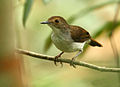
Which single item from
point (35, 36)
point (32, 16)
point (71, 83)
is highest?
point (32, 16)

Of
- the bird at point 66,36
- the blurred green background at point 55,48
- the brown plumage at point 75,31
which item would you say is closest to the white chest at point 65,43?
the bird at point 66,36

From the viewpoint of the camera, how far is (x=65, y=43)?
12.1ft

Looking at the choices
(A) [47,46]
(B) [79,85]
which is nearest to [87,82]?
(B) [79,85]

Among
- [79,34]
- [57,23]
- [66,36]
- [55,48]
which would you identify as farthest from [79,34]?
[55,48]

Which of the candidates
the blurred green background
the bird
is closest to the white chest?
the bird

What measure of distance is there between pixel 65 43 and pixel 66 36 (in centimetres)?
18

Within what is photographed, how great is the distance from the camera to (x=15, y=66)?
1.54 metres

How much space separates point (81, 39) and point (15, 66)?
8.27ft

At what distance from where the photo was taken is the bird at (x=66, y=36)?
11.9ft

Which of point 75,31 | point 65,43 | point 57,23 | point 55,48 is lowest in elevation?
point 55,48

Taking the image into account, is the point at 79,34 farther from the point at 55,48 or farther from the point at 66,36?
the point at 55,48

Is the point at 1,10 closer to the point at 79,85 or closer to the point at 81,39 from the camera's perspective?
the point at 81,39

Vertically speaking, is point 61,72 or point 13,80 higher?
point 13,80

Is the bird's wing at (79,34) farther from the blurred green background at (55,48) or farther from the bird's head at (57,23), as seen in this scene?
the blurred green background at (55,48)
